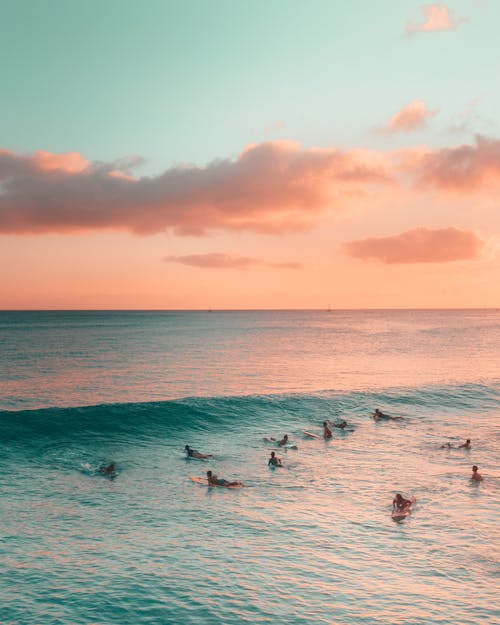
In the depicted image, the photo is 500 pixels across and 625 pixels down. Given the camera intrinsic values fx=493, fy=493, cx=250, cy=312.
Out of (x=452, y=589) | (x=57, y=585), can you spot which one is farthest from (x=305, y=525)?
(x=57, y=585)

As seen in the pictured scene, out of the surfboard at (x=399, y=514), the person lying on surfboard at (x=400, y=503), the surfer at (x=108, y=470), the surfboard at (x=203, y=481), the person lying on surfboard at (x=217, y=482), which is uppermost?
the person lying on surfboard at (x=400, y=503)

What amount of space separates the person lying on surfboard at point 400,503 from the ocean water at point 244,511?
0.37 metres

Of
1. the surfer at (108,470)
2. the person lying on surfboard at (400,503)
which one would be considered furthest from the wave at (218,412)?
the person lying on surfboard at (400,503)

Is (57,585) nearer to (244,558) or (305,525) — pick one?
(244,558)

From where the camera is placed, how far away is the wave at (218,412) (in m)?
34.1

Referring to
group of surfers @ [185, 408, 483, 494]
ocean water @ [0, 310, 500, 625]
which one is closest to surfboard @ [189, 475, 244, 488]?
group of surfers @ [185, 408, 483, 494]

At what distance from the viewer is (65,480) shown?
960 inches

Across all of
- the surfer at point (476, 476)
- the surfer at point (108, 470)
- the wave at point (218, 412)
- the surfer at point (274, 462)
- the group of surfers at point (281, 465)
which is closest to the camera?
the group of surfers at point (281, 465)

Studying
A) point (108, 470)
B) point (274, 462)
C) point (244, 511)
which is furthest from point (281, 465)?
point (108, 470)

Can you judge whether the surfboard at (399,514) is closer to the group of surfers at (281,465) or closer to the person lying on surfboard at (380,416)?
the group of surfers at (281,465)

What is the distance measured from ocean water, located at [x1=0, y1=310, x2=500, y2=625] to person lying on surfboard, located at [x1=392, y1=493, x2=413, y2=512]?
0.37 metres

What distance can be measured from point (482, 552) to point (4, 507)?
18481 millimetres

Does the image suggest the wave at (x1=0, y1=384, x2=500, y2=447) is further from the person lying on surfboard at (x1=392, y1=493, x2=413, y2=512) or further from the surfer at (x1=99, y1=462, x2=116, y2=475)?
the person lying on surfboard at (x1=392, y1=493, x2=413, y2=512)

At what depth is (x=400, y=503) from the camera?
19.9m
